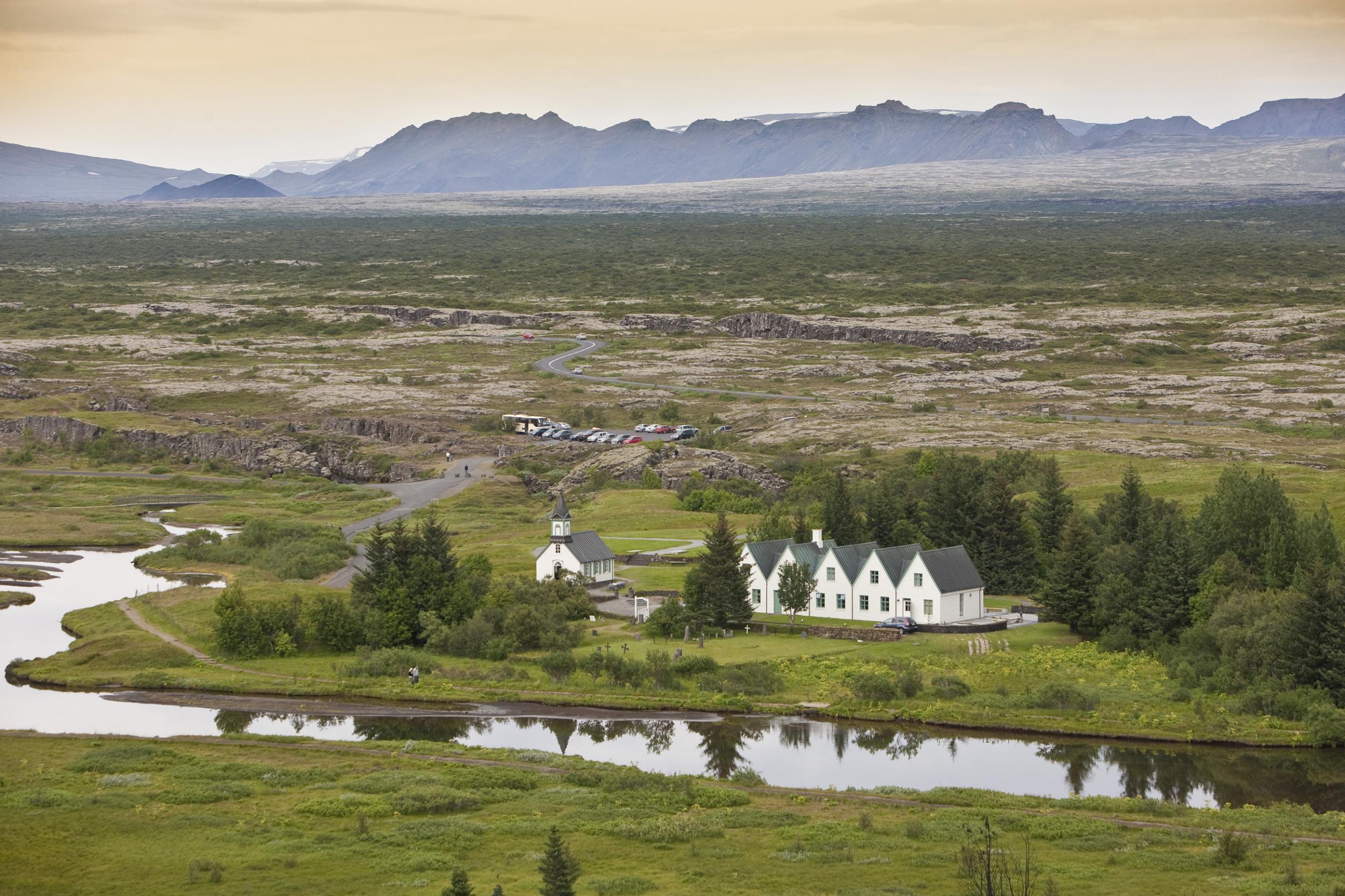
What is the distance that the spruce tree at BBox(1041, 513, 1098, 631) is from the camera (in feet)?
223

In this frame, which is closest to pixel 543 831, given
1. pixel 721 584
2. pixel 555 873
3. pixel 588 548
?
pixel 555 873

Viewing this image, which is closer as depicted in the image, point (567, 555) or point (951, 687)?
point (951, 687)

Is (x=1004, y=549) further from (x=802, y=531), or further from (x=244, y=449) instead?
(x=244, y=449)

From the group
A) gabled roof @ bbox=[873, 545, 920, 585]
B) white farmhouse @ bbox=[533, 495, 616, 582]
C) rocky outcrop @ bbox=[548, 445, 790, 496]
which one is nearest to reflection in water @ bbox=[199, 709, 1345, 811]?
gabled roof @ bbox=[873, 545, 920, 585]

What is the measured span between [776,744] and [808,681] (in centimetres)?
646

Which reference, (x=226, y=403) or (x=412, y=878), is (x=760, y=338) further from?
(x=412, y=878)

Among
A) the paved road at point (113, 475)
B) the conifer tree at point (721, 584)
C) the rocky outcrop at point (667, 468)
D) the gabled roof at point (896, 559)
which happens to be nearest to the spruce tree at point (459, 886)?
the conifer tree at point (721, 584)

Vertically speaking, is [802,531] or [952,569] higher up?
[802,531]

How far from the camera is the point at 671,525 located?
92625 mm

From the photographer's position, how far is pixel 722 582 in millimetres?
68375

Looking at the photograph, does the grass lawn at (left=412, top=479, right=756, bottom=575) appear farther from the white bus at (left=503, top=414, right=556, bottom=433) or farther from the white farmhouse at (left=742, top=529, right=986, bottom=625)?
the white bus at (left=503, top=414, right=556, bottom=433)

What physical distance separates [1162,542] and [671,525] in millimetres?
33093

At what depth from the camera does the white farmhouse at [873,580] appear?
6869cm

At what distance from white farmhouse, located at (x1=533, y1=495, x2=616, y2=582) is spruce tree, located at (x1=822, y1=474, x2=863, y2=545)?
11.4m
